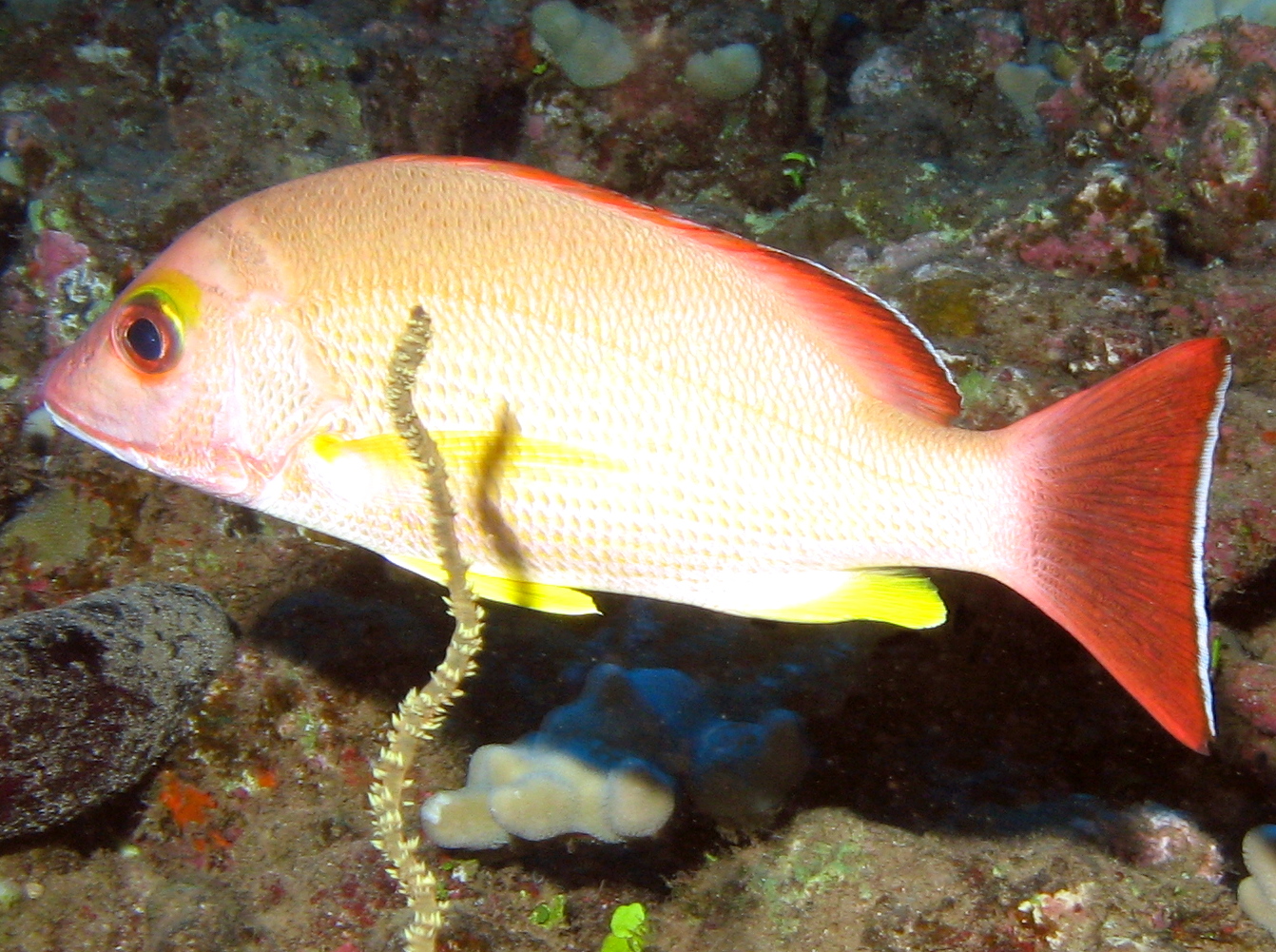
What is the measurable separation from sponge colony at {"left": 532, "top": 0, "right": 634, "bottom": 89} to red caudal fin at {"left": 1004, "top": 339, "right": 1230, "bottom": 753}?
5.18 m

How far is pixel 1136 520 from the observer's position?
1.41 meters

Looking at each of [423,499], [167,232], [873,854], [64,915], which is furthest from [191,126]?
[873,854]

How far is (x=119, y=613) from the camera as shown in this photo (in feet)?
9.99

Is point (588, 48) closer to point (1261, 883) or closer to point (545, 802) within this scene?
point (545, 802)

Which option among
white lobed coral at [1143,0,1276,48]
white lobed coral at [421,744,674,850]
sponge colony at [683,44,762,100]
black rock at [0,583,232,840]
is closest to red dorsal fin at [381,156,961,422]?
white lobed coral at [421,744,674,850]

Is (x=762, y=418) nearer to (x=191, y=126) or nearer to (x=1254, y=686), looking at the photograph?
(x=1254, y=686)

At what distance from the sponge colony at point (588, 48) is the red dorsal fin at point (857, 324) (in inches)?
186

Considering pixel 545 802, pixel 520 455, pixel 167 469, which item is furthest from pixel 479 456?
pixel 545 802

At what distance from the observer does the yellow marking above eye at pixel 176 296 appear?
5.82 feet

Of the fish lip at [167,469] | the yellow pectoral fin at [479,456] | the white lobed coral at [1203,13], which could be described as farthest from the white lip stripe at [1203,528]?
the white lobed coral at [1203,13]

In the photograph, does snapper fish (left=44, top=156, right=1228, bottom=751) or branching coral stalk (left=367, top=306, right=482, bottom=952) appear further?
snapper fish (left=44, top=156, right=1228, bottom=751)

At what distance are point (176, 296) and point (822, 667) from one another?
243 centimetres

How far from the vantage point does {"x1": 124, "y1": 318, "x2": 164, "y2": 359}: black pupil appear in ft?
5.85

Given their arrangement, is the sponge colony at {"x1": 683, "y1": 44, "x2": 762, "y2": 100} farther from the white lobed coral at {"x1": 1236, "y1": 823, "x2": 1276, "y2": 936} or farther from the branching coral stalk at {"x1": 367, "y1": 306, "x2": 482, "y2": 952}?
the white lobed coral at {"x1": 1236, "y1": 823, "x2": 1276, "y2": 936}
